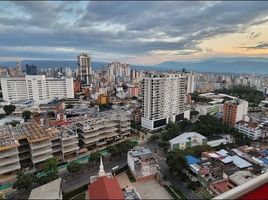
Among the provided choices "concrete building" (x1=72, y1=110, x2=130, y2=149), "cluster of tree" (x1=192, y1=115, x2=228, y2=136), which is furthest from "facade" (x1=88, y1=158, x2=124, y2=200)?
"cluster of tree" (x1=192, y1=115, x2=228, y2=136)

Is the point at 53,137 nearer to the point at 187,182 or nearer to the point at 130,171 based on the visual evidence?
the point at 130,171

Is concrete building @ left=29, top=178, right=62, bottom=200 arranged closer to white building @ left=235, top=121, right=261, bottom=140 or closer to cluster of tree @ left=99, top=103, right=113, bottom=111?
white building @ left=235, top=121, right=261, bottom=140

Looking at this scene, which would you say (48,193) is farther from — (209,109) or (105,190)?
(209,109)

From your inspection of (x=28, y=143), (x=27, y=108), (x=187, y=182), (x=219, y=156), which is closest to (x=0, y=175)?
(x=28, y=143)

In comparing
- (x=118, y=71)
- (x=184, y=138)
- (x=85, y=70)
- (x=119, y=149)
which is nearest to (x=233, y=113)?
(x=184, y=138)

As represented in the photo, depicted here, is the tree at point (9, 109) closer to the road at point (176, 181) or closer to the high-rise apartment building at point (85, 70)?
the road at point (176, 181)

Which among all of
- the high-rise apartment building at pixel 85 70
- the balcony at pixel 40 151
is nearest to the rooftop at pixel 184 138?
the balcony at pixel 40 151
